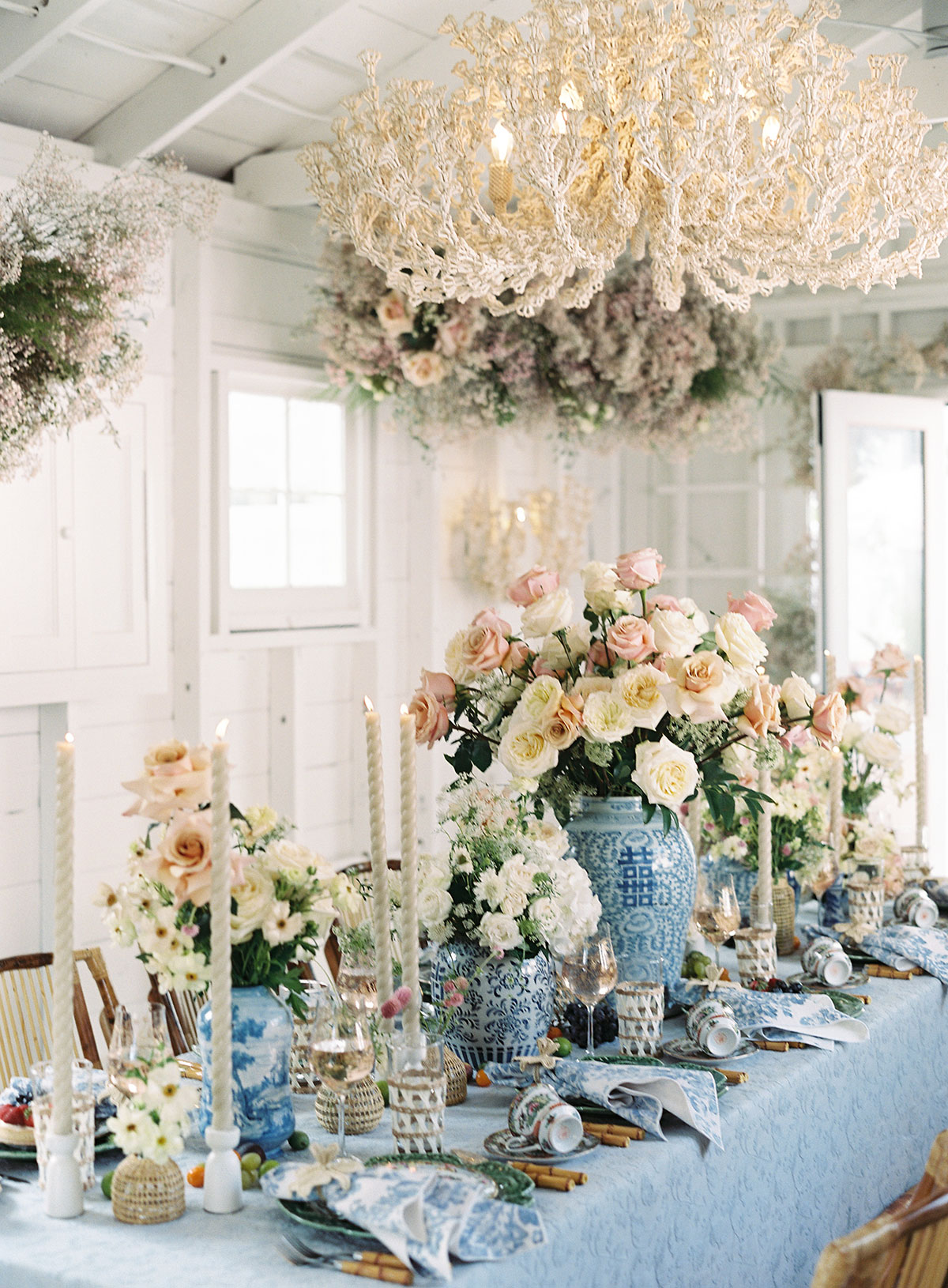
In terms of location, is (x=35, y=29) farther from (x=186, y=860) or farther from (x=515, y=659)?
(x=186, y=860)

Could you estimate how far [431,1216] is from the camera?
1461 mm

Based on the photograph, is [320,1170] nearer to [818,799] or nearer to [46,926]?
[818,799]

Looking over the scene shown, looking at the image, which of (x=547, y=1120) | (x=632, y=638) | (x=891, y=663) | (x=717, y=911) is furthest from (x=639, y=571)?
(x=891, y=663)

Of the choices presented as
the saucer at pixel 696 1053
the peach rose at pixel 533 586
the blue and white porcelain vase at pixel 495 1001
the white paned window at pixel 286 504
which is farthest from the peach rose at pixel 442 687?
the white paned window at pixel 286 504

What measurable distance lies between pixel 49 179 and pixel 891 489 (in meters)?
3.32

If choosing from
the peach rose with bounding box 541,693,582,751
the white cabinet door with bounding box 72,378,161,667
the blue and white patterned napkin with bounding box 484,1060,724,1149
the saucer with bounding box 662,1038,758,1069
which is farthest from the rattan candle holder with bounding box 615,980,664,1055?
the white cabinet door with bounding box 72,378,161,667

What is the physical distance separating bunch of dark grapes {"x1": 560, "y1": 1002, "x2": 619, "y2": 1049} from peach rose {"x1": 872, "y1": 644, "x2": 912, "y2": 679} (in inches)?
51.5

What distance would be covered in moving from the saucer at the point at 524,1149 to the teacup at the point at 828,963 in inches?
33.7

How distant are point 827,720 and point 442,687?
624mm

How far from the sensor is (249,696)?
4109 millimetres

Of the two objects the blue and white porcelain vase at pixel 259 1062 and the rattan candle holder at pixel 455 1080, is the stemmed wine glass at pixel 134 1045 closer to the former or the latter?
the blue and white porcelain vase at pixel 259 1062

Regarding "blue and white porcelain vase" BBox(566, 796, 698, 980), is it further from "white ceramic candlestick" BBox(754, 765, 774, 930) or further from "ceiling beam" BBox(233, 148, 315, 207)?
"ceiling beam" BBox(233, 148, 315, 207)

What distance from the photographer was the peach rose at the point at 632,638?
6.90 ft

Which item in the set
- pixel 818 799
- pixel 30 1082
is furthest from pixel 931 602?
pixel 30 1082
